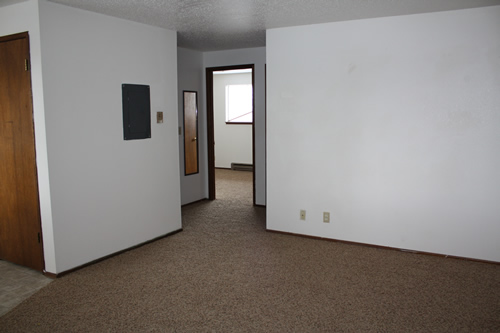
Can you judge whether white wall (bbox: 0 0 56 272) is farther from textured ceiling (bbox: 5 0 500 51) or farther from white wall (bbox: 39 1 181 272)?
textured ceiling (bbox: 5 0 500 51)

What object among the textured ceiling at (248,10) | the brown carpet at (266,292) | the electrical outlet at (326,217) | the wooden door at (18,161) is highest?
the textured ceiling at (248,10)

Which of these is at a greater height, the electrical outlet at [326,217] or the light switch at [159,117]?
the light switch at [159,117]

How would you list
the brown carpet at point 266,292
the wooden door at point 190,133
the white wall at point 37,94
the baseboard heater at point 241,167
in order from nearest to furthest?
the brown carpet at point 266,292
the white wall at point 37,94
the wooden door at point 190,133
the baseboard heater at point 241,167

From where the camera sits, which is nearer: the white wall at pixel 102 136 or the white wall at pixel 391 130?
the white wall at pixel 102 136

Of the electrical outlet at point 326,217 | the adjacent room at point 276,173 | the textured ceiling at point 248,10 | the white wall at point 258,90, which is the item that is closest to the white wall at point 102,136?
the adjacent room at point 276,173

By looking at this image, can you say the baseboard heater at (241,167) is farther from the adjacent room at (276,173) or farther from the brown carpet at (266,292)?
the brown carpet at (266,292)

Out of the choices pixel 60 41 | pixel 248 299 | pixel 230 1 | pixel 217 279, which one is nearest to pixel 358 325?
pixel 248 299

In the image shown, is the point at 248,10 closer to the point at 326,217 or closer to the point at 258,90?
the point at 258,90

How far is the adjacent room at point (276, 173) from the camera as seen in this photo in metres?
3.05

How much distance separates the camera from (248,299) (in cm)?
309

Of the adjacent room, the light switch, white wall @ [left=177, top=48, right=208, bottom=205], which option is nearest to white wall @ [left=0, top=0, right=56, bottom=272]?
the adjacent room

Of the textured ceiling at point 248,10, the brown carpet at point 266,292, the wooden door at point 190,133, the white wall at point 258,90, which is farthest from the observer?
the wooden door at point 190,133

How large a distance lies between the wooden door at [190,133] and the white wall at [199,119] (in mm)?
68

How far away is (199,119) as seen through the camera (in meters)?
6.36
